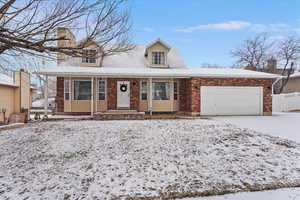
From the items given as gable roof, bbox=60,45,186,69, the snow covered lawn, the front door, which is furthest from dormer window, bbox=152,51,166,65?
the snow covered lawn

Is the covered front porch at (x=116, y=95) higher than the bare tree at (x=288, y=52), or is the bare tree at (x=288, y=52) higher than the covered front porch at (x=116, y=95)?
the bare tree at (x=288, y=52)

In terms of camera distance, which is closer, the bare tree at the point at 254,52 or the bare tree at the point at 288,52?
the bare tree at the point at 288,52

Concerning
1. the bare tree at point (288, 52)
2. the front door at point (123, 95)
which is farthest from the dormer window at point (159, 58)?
the bare tree at point (288, 52)

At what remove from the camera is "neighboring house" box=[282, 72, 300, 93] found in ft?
67.1

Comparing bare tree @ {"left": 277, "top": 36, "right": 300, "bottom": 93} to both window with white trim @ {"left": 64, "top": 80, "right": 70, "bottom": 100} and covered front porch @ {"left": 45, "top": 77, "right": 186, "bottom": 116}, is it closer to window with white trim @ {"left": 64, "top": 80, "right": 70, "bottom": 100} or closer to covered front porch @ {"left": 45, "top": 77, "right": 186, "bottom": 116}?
covered front porch @ {"left": 45, "top": 77, "right": 186, "bottom": 116}

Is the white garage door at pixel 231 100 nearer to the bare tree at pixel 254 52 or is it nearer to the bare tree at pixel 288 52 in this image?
the bare tree at pixel 288 52

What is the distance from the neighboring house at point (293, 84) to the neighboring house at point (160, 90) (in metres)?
12.9

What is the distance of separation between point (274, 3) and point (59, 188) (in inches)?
593

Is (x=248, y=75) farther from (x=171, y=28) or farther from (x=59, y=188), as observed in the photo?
(x=59, y=188)

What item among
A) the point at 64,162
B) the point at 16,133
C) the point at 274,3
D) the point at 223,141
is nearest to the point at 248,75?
the point at 274,3

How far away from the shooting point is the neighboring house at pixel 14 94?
1206cm

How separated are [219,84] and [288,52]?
1835 cm

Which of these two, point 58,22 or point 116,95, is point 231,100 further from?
point 58,22

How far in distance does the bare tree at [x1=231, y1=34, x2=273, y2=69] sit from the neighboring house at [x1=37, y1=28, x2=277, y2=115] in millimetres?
16867
